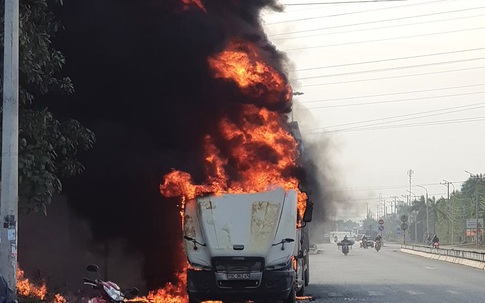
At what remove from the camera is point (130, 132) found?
71.8ft

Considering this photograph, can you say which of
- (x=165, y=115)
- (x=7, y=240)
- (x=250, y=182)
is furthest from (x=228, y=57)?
(x=7, y=240)

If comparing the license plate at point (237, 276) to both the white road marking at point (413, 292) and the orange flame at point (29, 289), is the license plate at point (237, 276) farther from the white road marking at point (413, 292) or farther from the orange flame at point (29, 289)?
the white road marking at point (413, 292)

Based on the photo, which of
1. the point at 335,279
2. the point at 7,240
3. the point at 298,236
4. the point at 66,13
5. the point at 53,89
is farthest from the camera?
the point at 335,279

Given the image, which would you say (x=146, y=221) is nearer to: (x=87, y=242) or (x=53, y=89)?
(x=87, y=242)

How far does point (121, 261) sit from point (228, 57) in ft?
19.3

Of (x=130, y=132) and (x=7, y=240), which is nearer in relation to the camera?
(x=7, y=240)

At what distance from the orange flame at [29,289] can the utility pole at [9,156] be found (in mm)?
4005

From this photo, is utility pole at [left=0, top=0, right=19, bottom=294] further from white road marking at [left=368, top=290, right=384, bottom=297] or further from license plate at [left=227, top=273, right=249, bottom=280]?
white road marking at [left=368, top=290, right=384, bottom=297]

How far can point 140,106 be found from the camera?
21.9m

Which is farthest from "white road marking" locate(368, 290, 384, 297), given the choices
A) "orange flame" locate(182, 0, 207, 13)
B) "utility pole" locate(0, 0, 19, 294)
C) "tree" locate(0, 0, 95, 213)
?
"utility pole" locate(0, 0, 19, 294)

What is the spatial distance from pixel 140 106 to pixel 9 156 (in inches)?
338

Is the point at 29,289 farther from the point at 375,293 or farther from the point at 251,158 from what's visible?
the point at 375,293

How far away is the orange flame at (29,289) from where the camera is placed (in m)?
17.6

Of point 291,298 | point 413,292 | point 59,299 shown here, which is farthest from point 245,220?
point 413,292
